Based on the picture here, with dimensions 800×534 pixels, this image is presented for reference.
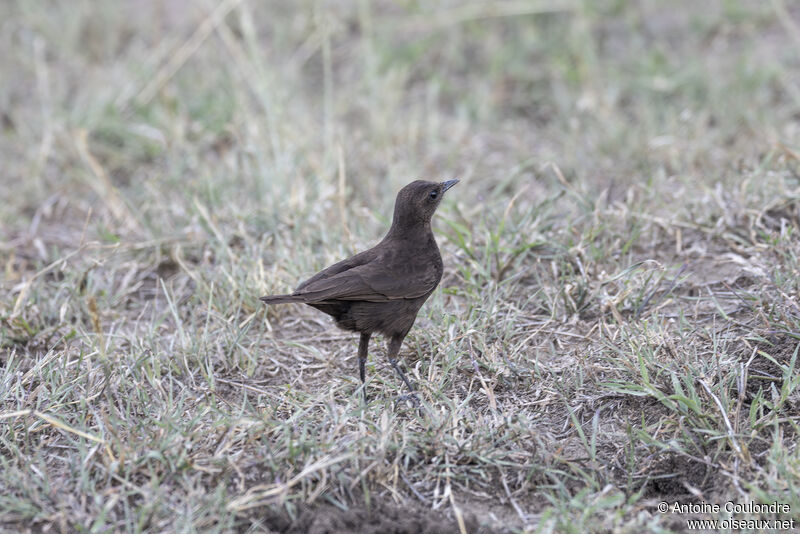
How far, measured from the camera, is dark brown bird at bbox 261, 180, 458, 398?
346 cm

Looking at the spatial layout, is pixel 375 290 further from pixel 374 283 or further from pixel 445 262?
pixel 445 262

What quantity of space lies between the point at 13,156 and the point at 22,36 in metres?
2.00

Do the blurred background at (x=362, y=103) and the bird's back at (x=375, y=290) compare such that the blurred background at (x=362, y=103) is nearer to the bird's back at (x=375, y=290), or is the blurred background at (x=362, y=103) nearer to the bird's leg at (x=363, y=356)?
the bird's back at (x=375, y=290)

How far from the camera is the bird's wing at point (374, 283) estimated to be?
3.43 meters

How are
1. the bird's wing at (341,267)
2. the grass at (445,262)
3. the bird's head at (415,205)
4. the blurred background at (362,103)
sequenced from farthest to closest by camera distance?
the blurred background at (362,103) < the bird's head at (415,205) < the bird's wing at (341,267) < the grass at (445,262)

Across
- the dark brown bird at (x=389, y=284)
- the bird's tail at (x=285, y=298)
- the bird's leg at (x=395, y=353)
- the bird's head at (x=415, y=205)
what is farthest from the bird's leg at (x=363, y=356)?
the bird's head at (x=415, y=205)

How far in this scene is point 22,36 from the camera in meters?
7.78

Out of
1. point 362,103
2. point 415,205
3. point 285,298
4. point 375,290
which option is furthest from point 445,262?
point 362,103

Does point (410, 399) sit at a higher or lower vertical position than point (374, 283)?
lower

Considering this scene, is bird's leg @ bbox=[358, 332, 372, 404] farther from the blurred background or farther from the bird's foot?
the blurred background

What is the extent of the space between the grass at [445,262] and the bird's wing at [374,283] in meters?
0.38

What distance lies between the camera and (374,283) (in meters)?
3.49

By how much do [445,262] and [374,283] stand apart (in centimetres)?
126

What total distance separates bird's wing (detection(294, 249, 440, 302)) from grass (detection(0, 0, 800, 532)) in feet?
1.25
